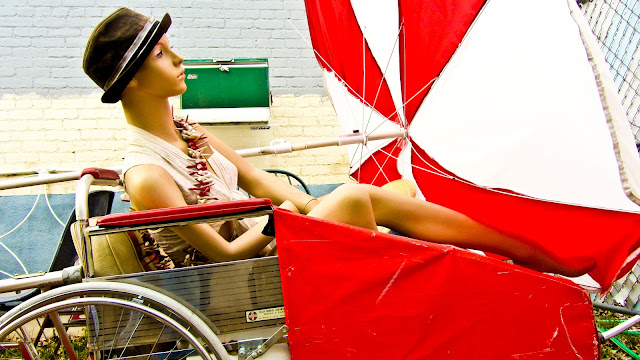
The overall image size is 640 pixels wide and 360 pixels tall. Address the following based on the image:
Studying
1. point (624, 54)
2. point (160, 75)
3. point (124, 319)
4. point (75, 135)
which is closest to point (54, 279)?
point (124, 319)

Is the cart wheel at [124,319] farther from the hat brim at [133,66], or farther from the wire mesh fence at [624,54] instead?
the wire mesh fence at [624,54]

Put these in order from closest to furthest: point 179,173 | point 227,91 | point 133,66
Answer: point 133,66 → point 179,173 → point 227,91

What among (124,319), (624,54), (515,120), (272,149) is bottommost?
(124,319)

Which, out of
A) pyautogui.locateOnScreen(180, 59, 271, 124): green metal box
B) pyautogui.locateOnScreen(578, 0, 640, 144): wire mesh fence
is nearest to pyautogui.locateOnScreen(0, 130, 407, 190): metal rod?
pyautogui.locateOnScreen(180, 59, 271, 124): green metal box

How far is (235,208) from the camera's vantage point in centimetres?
125

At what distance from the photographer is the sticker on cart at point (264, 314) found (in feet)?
4.47

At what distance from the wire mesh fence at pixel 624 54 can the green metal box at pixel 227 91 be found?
2392mm

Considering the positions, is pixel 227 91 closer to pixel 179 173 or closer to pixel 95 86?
pixel 95 86

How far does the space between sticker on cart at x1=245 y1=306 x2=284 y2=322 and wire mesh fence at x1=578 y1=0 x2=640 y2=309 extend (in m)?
2.36

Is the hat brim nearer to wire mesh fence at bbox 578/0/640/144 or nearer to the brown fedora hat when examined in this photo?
the brown fedora hat

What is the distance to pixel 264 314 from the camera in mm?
1370

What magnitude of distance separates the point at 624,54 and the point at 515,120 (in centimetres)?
184

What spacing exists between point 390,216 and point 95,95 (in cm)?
299

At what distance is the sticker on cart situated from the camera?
136cm
